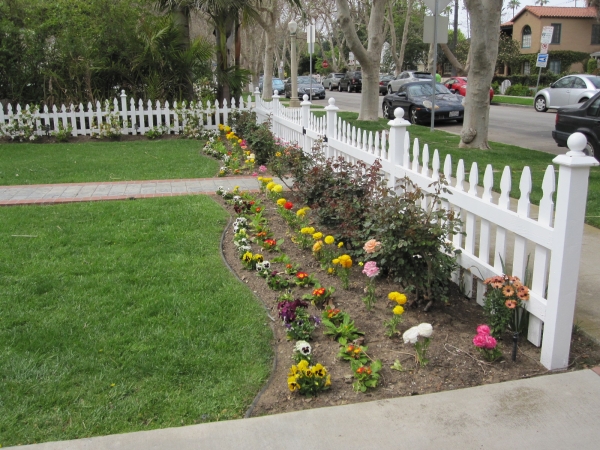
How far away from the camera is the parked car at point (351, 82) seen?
4681 centimetres

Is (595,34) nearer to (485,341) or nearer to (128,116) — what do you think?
(128,116)

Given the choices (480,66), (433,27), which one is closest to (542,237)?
(480,66)

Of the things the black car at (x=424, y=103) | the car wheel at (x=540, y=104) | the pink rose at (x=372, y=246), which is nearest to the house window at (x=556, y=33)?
the car wheel at (x=540, y=104)

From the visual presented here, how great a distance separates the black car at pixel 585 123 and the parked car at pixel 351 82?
35.4 m

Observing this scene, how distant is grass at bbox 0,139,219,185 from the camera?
33.1 feet

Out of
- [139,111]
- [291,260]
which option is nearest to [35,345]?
[291,260]

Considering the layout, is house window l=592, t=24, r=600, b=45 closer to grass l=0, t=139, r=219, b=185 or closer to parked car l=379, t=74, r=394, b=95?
parked car l=379, t=74, r=394, b=95

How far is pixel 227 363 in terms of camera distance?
3.97 metres

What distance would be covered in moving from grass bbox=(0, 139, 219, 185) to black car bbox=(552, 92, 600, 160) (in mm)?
6728

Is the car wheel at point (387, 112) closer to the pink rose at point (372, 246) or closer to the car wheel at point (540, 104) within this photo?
the car wheel at point (540, 104)

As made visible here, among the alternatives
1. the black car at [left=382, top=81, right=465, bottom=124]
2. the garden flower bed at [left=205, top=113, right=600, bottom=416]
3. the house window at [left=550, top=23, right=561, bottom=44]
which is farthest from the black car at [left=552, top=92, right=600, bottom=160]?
the house window at [left=550, top=23, right=561, bottom=44]

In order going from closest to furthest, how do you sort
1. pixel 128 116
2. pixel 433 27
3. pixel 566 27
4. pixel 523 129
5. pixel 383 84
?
pixel 128 116, pixel 433 27, pixel 523 129, pixel 383 84, pixel 566 27

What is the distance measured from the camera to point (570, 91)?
80.5 feet

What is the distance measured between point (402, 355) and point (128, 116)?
527 inches
